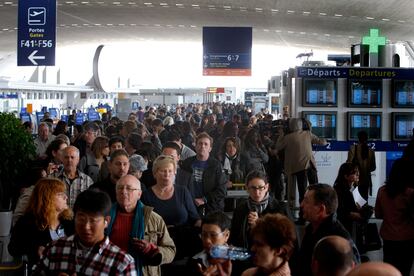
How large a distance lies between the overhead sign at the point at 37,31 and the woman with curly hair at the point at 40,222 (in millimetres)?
11062

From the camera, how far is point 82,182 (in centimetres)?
764

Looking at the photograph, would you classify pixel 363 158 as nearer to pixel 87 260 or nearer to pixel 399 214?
pixel 399 214

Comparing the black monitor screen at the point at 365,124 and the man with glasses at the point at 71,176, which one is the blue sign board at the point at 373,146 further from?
the man with glasses at the point at 71,176

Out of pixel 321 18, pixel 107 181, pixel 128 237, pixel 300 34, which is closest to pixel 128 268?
pixel 128 237

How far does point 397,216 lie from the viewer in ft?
22.4

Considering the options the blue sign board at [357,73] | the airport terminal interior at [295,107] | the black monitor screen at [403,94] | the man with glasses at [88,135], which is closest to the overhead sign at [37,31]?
the airport terminal interior at [295,107]

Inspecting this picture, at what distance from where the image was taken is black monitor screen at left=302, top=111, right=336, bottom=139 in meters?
12.4

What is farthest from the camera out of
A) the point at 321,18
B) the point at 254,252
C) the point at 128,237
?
the point at 321,18

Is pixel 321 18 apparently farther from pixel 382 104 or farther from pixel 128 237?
pixel 128 237

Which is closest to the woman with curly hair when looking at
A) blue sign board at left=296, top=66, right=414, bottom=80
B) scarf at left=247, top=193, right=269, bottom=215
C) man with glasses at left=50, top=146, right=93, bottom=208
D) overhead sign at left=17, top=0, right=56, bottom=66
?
scarf at left=247, top=193, right=269, bottom=215

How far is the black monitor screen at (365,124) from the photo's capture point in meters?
12.4

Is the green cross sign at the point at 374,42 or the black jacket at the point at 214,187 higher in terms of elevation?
the green cross sign at the point at 374,42

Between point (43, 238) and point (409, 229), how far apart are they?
3511mm

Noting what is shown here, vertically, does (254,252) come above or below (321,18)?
below
